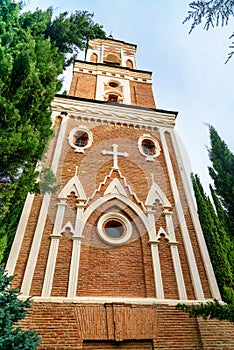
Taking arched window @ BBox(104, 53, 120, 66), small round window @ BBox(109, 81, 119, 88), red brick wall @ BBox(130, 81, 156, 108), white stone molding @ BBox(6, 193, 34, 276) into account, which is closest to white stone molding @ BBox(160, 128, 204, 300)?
red brick wall @ BBox(130, 81, 156, 108)

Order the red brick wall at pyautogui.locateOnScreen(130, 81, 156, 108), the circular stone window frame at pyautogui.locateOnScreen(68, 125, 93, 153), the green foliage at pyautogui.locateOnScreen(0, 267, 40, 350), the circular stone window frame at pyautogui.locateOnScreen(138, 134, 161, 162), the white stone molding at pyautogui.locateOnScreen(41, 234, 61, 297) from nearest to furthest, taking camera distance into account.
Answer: the green foliage at pyautogui.locateOnScreen(0, 267, 40, 350)
the white stone molding at pyautogui.locateOnScreen(41, 234, 61, 297)
the circular stone window frame at pyautogui.locateOnScreen(68, 125, 93, 153)
the circular stone window frame at pyautogui.locateOnScreen(138, 134, 161, 162)
the red brick wall at pyautogui.locateOnScreen(130, 81, 156, 108)

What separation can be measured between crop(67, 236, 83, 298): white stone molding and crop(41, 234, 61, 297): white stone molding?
45cm

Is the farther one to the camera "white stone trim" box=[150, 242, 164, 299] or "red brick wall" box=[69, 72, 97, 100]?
"red brick wall" box=[69, 72, 97, 100]

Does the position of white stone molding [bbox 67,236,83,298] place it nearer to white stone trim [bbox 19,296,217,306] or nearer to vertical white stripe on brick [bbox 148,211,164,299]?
white stone trim [bbox 19,296,217,306]

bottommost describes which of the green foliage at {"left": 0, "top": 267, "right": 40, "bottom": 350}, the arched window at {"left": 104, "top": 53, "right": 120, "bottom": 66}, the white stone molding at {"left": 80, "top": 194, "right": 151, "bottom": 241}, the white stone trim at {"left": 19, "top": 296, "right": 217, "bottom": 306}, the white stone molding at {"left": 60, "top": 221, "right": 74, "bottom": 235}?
the green foliage at {"left": 0, "top": 267, "right": 40, "bottom": 350}

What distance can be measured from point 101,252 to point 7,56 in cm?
544

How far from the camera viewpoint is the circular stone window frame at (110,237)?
7.65 metres

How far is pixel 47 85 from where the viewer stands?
7.04m

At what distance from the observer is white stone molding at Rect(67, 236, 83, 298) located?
6469mm

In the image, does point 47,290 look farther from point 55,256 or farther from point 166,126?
point 166,126

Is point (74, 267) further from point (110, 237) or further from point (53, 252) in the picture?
point (110, 237)

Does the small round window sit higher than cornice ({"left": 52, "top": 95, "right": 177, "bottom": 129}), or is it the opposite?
the small round window

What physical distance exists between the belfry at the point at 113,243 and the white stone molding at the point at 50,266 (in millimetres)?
25

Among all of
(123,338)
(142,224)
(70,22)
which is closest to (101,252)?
(142,224)
